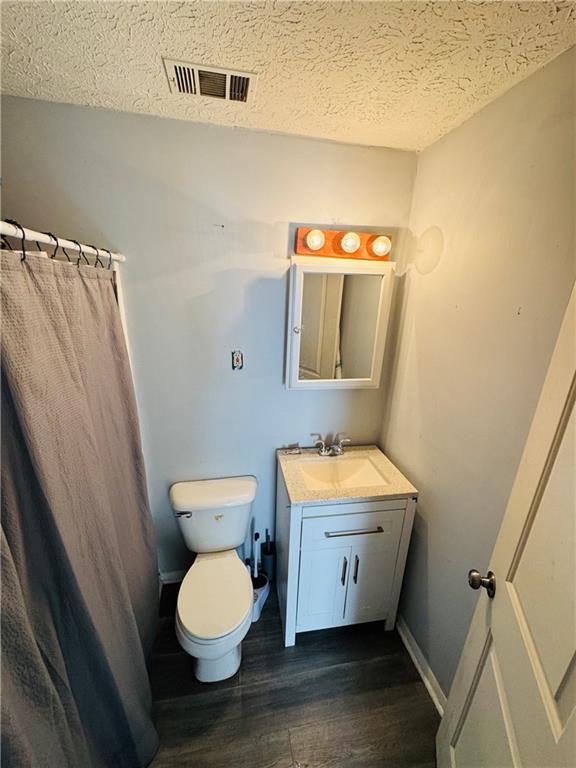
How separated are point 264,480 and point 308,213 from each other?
1426 mm

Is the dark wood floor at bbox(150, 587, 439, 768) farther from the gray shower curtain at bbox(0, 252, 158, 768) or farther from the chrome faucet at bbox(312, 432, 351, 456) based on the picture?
the chrome faucet at bbox(312, 432, 351, 456)

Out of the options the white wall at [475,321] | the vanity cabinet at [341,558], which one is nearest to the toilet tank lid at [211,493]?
the vanity cabinet at [341,558]

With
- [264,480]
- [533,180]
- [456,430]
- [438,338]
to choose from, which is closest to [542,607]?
[456,430]

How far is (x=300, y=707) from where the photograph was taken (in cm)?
131

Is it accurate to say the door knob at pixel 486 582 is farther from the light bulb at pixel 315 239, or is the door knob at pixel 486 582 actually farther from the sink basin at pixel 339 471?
the light bulb at pixel 315 239

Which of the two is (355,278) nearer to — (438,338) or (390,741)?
(438,338)

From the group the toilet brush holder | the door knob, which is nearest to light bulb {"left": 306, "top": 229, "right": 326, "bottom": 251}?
the door knob

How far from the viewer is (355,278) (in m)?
1.49

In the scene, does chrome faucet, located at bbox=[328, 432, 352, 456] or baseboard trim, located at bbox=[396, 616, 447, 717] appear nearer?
baseboard trim, located at bbox=[396, 616, 447, 717]

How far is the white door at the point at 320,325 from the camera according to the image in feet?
4.82

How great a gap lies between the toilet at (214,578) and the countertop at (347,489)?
25 cm

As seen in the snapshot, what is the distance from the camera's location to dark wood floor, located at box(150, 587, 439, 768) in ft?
3.84

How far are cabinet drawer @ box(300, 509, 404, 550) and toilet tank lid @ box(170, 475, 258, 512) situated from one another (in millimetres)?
379

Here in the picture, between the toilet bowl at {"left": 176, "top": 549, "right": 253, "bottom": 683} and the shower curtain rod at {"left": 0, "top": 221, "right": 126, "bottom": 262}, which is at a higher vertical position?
the shower curtain rod at {"left": 0, "top": 221, "right": 126, "bottom": 262}
